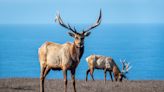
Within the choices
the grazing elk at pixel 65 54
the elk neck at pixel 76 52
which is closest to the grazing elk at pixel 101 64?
the grazing elk at pixel 65 54

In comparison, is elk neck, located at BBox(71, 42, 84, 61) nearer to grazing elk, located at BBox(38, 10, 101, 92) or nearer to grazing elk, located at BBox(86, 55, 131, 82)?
grazing elk, located at BBox(38, 10, 101, 92)

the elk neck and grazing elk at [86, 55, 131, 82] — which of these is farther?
grazing elk at [86, 55, 131, 82]

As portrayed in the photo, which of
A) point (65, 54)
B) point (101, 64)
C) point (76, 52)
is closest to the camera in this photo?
point (76, 52)

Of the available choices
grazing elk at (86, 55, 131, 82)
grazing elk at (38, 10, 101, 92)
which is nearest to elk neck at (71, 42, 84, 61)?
grazing elk at (38, 10, 101, 92)

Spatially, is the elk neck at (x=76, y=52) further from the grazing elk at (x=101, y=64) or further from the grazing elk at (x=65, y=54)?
the grazing elk at (x=101, y=64)

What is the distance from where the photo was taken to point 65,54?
64.8ft

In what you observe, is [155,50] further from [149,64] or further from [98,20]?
[98,20]

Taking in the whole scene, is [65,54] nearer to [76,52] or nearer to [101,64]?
[76,52]

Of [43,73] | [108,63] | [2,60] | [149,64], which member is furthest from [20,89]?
[2,60]

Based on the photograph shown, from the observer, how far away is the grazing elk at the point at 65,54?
1944 cm

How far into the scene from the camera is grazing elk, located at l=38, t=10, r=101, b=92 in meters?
19.4

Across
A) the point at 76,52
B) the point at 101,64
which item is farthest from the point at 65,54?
the point at 101,64

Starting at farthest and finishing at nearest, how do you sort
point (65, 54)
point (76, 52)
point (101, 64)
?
point (101, 64) < point (65, 54) < point (76, 52)

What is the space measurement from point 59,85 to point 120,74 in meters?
8.98
